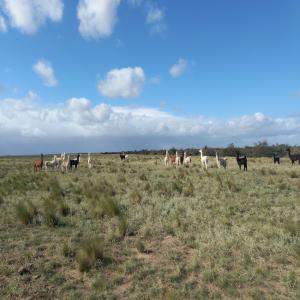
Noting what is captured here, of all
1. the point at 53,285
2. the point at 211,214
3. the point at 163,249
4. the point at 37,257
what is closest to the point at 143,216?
the point at 211,214

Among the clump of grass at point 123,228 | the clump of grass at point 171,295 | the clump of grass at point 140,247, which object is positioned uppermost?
the clump of grass at point 123,228

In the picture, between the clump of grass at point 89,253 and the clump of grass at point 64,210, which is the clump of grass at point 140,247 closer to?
the clump of grass at point 89,253

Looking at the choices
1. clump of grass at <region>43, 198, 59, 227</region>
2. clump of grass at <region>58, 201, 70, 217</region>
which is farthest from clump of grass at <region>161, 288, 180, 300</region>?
clump of grass at <region>58, 201, 70, 217</region>

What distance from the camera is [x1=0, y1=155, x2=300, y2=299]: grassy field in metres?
7.11

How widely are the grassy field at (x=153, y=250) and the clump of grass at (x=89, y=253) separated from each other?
0.07 ft

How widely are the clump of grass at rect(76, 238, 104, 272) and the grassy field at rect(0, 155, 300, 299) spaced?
0.07 feet

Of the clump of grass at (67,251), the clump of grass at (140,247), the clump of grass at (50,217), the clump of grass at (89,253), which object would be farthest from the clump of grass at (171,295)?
the clump of grass at (50,217)

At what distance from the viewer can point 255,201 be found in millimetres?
14836

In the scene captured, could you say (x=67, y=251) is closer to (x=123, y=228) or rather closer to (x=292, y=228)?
(x=123, y=228)

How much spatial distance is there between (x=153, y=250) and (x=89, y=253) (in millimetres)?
1571

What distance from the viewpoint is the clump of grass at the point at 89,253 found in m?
7.96

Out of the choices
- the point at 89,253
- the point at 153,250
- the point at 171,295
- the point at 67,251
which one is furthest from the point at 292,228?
the point at 67,251

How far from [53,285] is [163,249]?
9.24 ft

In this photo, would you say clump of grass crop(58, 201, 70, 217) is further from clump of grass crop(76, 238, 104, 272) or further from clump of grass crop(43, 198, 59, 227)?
clump of grass crop(76, 238, 104, 272)
